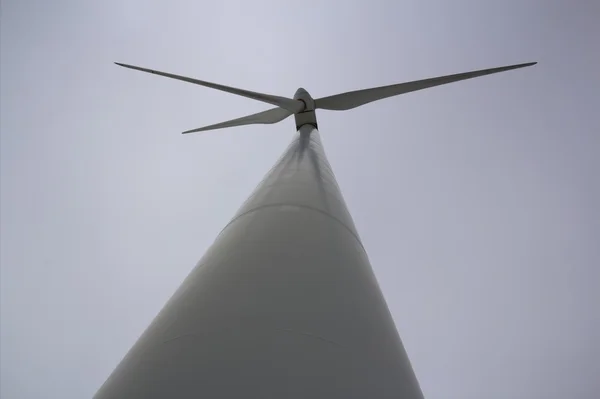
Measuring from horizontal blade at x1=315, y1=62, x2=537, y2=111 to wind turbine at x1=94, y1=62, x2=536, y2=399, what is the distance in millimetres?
8796

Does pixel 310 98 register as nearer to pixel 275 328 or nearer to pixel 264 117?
pixel 264 117

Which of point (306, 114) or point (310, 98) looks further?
point (310, 98)

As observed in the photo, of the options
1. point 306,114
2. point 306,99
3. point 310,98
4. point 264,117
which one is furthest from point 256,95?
point 264,117

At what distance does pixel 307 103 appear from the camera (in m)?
12.0

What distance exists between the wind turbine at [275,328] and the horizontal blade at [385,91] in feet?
28.9

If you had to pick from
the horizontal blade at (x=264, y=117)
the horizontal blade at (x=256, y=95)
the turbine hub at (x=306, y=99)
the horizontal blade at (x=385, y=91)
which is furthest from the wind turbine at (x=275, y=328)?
the horizontal blade at (x=264, y=117)

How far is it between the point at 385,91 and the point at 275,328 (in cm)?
1066

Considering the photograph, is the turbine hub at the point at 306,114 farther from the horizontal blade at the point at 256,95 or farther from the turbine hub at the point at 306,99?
the horizontal blade at the point at 256,95

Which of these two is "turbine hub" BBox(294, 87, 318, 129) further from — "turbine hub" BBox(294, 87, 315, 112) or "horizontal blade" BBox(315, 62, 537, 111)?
"horizontal blade" BBox(315, 62, 537, 111)

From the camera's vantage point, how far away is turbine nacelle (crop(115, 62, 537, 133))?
1066 centimetres

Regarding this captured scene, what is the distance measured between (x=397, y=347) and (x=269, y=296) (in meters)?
1.04

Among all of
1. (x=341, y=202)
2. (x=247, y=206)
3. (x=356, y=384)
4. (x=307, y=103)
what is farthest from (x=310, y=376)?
(x=307, y=103)

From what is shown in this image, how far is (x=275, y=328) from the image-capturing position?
94.1 inches

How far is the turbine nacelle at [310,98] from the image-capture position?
1066 centimetres
